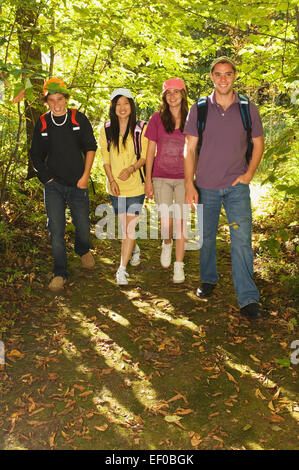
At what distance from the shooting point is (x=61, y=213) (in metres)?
5.48

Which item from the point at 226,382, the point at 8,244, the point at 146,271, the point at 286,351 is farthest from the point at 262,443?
the point at 8,244

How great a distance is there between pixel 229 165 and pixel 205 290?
5.21 ft

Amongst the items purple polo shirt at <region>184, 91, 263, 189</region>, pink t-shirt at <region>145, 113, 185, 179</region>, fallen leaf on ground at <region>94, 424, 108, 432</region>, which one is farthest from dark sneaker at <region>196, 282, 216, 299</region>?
fallen leaf on ground at <region>94, 424, 108, 432</region>

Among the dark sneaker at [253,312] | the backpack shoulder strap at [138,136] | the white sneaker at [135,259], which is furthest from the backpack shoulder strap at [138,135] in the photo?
the dark sneaker at [253,312]

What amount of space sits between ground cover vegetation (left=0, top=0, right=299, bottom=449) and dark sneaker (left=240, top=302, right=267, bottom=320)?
0.09 meters

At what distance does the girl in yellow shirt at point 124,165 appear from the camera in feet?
17.2

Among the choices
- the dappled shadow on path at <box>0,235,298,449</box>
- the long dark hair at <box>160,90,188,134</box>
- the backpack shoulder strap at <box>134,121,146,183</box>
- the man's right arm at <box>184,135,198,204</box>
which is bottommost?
the dappled shadow on path at <box>0,235,298,449</box>

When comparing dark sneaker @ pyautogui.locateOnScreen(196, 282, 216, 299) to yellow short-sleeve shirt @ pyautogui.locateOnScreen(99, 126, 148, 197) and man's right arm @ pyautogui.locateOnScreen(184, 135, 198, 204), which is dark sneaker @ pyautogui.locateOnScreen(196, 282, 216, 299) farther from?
yellow short-sleeve shirt @ pyautogui.locateOnScreen(99, 126, 148, 197)

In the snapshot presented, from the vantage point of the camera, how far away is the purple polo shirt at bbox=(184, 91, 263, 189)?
177 inches

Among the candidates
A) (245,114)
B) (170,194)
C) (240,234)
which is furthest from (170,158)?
(240,234)

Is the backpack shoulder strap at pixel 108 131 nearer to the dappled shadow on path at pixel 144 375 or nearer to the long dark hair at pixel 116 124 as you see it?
the long dark hair at pixel 116 124

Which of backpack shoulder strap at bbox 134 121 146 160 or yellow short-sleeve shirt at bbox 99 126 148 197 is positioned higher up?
backpack shoulder strap at bbox 134 121 146 160

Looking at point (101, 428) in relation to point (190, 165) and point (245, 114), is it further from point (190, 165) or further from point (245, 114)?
point (245, 114)

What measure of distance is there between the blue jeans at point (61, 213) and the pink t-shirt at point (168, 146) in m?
1.16
